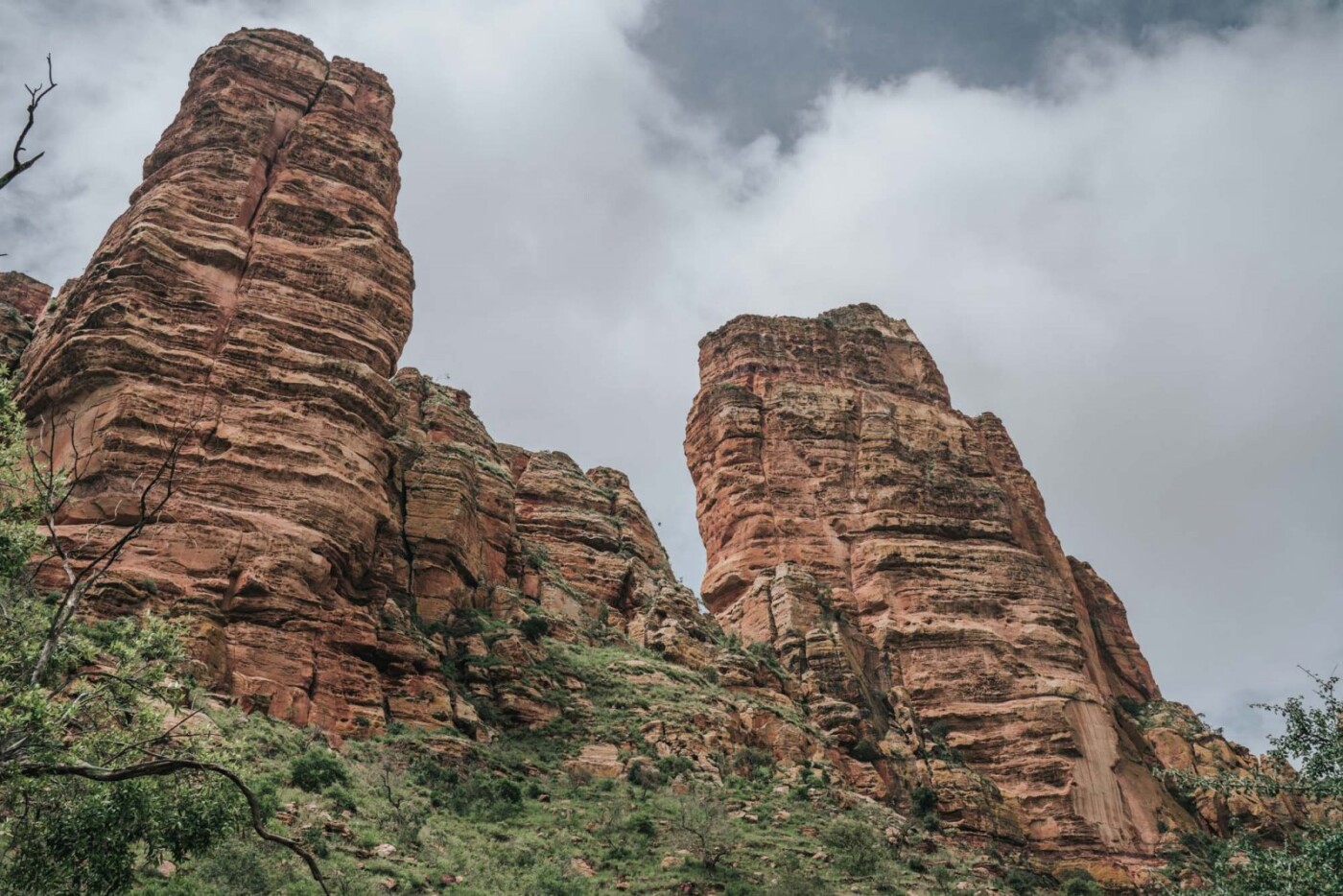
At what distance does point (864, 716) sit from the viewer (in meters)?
51.8

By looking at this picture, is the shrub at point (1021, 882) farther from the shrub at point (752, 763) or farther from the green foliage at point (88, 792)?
the green foliage at point (88, 792)

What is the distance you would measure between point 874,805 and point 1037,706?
24.6m

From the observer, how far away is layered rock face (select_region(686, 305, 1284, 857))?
5484 centimetres

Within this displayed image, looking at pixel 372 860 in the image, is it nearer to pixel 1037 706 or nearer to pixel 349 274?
pixel 349 274

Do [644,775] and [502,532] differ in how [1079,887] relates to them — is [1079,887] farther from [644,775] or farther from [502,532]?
[502,532]

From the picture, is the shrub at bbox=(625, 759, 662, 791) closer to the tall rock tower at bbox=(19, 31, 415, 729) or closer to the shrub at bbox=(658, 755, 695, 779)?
the shrub at bbox=(658, 755, 695, 779)

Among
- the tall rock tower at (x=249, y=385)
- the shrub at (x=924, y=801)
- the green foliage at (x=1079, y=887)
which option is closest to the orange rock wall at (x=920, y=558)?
the green foliage at (x=1079, y=887)

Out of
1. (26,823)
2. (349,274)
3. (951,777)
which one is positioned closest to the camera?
(26,823)

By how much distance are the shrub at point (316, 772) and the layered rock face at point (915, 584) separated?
28865 mm

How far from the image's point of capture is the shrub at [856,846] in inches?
1183

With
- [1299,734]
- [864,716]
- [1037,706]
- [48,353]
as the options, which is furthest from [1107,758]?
[48,353]

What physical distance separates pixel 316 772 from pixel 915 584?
155 feet

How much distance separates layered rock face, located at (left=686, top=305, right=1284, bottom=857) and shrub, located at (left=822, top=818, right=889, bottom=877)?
1649 cm

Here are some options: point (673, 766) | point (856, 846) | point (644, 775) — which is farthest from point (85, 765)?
point (673, 766)
